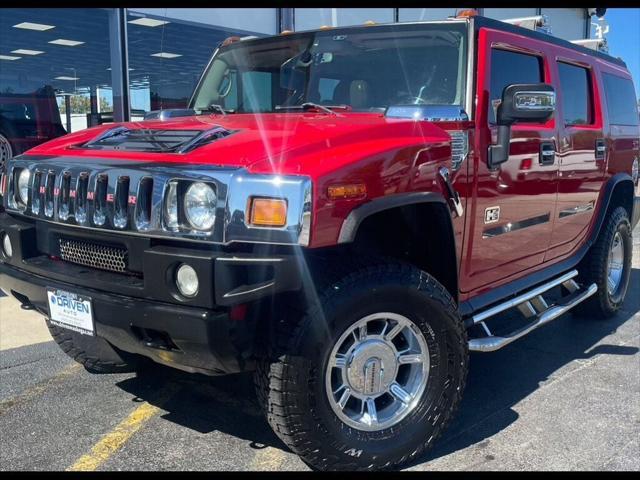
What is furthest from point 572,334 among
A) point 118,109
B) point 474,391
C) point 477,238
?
point 118,109

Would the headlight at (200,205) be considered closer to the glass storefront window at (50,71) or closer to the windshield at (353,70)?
the windshield at (353,70)

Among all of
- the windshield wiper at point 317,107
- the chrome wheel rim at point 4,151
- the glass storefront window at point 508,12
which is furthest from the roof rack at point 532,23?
the glass storefront window at point 508,12

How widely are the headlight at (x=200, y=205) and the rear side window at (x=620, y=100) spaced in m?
3.81

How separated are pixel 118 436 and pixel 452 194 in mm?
2005

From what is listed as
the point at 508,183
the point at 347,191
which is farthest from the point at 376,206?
the point at 508,183

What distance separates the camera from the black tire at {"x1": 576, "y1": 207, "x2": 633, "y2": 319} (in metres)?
5.05

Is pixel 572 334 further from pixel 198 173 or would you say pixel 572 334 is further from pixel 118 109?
pixel 118 109

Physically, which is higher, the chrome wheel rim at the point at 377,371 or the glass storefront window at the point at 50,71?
the glass storefront window at the point at 50,71

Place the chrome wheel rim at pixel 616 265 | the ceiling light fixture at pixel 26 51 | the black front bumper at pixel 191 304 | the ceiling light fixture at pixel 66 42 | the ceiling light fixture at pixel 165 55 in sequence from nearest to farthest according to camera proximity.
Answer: the black front bumper at pixel 191 304
the chrome wheel rim at pixel 616 265
the ceiling light fixture at pixel 26 51
the ceiling light fixture at pixel 66 42
the ceiling light fixture at pixel 165 55

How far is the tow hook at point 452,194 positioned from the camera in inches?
118

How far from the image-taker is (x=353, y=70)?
3596 mm

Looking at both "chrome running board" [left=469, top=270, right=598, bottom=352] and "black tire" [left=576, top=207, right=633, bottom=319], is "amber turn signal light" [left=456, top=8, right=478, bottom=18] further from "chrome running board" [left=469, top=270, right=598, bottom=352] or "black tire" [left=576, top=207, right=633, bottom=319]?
"black tire" [left=576, top=207, right=633, bottom=319]

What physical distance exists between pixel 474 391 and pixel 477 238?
0.98m

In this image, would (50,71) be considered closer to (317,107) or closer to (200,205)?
(317,107)
